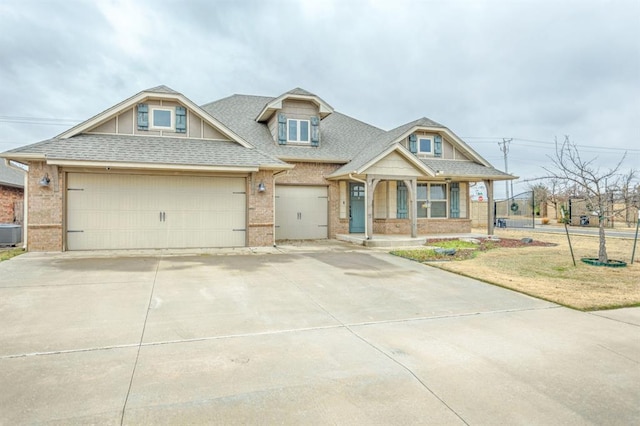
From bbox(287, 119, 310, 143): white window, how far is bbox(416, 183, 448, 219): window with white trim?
19.2 feet

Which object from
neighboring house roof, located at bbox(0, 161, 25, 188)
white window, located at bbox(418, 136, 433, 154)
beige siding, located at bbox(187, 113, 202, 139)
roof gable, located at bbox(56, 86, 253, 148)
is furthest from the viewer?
neighboring house roof, located at bbox(0, 161, 25, 188)

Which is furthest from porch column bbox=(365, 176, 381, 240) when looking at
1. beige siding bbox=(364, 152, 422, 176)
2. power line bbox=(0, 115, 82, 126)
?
power line bbox=(0, 115, 82, 126)

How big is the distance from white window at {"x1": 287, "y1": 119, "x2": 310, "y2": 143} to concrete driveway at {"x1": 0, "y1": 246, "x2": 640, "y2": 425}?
1025 centimetres

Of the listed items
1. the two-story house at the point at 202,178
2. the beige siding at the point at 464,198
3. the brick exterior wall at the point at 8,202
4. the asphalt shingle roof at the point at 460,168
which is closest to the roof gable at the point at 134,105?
the two-story house at the point at 202,178

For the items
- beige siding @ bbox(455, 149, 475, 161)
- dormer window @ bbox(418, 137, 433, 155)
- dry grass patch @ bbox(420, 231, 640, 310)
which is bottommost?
dry grass patch @ bbox(420, 231, 640, 310)

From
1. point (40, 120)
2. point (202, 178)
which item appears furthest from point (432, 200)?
point (40, 120)

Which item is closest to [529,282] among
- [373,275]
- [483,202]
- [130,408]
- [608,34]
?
[373,275]

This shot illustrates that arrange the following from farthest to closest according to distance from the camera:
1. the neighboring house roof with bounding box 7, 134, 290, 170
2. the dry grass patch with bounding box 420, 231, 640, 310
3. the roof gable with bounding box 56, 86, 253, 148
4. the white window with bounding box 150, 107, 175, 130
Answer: the white window with bounding box 150, 107, 175, 130 < the roof gable with bounding box 56, 86, 253, 148 < the neighboring house roof with bounding box 7, 134, 290, 170 < the dry grass patch with bounding box 420, 231, 640, 310

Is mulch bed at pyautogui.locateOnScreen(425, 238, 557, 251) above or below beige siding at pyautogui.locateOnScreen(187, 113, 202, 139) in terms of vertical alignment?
below

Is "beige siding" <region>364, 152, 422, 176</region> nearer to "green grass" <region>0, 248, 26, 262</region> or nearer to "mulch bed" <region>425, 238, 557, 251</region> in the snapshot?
"mulch bed" <region>425, 238, 557, 251</region>

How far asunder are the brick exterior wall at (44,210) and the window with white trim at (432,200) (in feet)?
46.3

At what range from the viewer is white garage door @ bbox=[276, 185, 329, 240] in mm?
15969

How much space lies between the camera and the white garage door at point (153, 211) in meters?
11.7

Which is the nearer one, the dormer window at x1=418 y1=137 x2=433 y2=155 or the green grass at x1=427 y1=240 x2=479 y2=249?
the green grass at x1=427 y1=240 x2=479 y2=249
